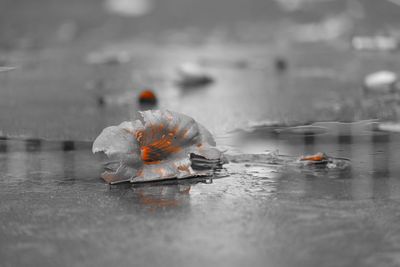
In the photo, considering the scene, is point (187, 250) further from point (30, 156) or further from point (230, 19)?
point (230, 19)

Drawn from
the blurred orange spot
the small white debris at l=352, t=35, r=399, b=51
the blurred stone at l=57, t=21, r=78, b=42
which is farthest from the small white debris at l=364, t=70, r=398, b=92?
the blurred stone at l=57, t=21, r=78, b=42

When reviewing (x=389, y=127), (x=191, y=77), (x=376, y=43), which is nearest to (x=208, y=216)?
(x=389, y=127)

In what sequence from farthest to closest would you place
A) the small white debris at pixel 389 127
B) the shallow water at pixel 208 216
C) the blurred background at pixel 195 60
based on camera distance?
the blurred background at pixel 195 60 < the small white debris at pixel 389 127 < the shallow water at pixel 208 216

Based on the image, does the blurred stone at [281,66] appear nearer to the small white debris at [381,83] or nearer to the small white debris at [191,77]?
the small white debris at [191,77]

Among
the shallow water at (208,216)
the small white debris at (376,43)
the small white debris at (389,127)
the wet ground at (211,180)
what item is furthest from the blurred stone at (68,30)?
the shallow water at (208,216)

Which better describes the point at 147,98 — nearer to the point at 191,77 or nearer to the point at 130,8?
the point at 191,77

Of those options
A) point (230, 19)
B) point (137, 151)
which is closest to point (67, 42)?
point (230, 19)

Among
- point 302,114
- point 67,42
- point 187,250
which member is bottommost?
point 187,250
